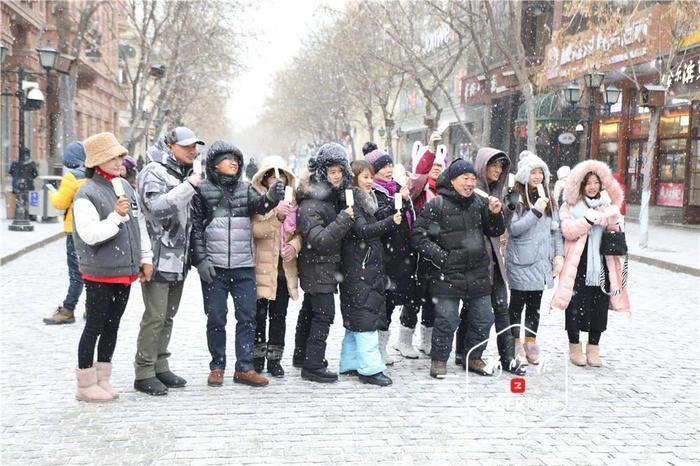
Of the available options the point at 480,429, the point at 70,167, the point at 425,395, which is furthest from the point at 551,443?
the point at 70,167

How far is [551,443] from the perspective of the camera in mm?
4586

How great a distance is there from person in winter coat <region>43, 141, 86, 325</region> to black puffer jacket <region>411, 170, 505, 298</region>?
304 cm

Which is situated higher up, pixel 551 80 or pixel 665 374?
pixel 551 80

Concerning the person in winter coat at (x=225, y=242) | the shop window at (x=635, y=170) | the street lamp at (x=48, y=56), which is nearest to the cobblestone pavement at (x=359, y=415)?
the person in winter coat at (x=225, y=242)

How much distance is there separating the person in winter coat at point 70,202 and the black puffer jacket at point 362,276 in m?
2.51

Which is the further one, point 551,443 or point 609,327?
point 609,327

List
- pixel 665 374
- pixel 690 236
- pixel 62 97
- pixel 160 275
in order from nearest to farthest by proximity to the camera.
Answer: pixel 160 275 < pixel 665 374 < pixel 690 236 < pixel 62 97

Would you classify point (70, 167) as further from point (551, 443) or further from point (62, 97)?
point (62, 97)

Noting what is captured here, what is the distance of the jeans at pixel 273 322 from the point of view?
5.98 meters

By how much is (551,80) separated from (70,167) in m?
21.1

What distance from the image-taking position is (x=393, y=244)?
624 cm

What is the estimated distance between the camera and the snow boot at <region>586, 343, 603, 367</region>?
6.48 meters

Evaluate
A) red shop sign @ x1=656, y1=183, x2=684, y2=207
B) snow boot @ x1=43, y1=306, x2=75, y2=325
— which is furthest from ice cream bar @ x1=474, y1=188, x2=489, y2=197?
red shop sign @ x1=656, y1=183, x2=684, y2=207

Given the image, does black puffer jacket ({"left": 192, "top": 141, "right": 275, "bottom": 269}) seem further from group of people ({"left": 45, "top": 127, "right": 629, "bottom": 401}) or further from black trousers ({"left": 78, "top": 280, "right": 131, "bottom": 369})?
black trousers ({"left": 78, "top": 280, "right": 131, "bottom": 369})
